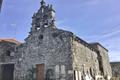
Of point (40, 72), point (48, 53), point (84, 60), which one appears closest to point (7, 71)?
point (40, 72)

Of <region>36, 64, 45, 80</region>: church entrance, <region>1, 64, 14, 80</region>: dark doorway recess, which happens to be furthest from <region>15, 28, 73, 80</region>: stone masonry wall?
<region>1, 64, 14, 80</region>: dark doorway recess

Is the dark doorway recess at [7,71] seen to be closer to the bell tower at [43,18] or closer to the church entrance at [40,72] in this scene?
the church entrance at [40,72]

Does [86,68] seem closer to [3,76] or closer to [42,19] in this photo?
[42,19]

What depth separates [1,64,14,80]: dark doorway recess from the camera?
65.7 ft

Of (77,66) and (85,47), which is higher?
(85,47)

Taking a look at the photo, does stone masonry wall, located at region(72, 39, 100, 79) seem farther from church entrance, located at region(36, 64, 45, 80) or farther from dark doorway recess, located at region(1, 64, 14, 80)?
dark doorway recess, located at region(1, 64, 14, 80)

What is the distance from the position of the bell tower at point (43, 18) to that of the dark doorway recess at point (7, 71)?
183 inches

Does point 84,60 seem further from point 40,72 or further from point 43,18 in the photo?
point 43,18

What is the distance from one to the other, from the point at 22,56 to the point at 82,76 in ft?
20.9

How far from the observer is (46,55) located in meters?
18.5

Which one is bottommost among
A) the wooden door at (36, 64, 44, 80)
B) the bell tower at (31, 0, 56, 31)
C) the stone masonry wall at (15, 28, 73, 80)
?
the wooden door at (36, 64, 44, 80)

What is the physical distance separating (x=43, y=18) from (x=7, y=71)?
6.64 m

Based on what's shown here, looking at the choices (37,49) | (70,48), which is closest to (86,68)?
(70,48)

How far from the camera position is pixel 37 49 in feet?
62.5
